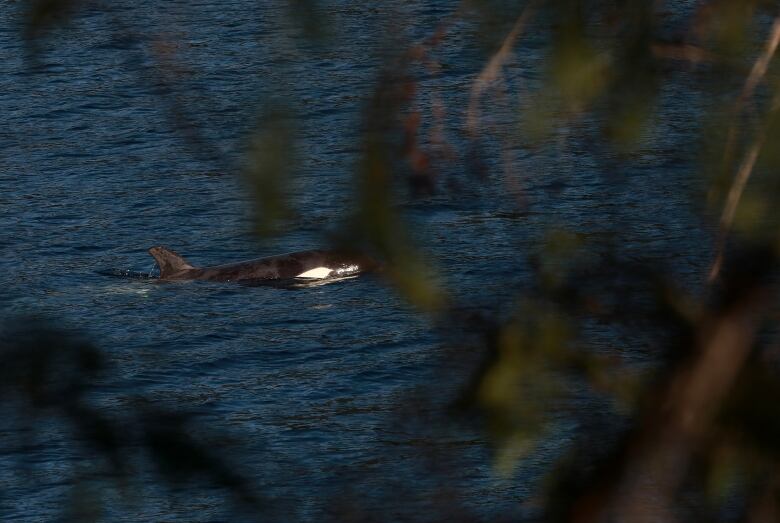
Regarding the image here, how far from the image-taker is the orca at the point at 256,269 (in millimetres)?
13711

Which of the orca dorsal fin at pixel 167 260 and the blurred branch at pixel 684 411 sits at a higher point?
the blurred branch at pixel 684 411

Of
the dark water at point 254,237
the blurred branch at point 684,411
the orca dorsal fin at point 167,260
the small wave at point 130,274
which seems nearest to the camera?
the blurred branch at point 684,411

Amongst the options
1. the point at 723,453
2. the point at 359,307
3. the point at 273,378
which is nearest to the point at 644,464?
the point at 723,453

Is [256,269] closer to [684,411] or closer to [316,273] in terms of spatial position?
[316,273]

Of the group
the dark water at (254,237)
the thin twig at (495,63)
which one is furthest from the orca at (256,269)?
the thin twig at (495,63)

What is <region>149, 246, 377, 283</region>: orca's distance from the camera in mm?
13711

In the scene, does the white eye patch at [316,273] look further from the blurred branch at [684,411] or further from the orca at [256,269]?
the blurred branch at [684,411]

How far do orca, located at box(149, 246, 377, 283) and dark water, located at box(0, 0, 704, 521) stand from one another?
0.11m

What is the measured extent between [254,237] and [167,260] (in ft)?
36.3

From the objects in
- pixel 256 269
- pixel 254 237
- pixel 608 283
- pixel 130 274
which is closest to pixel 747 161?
pixel 608 283

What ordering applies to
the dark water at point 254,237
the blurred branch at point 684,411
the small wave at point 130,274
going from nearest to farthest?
the blurred branch at point 684,411 < the dark water at point 254,237 < the small wave at point 130,274

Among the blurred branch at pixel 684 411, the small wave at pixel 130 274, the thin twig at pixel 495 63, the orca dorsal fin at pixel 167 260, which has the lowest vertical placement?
the small wave at pixel 130 274

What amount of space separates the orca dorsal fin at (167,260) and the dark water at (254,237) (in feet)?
0.62

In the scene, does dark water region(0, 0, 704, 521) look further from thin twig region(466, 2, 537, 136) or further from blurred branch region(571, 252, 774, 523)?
blurred branch region(571, 252, 774, 523)
